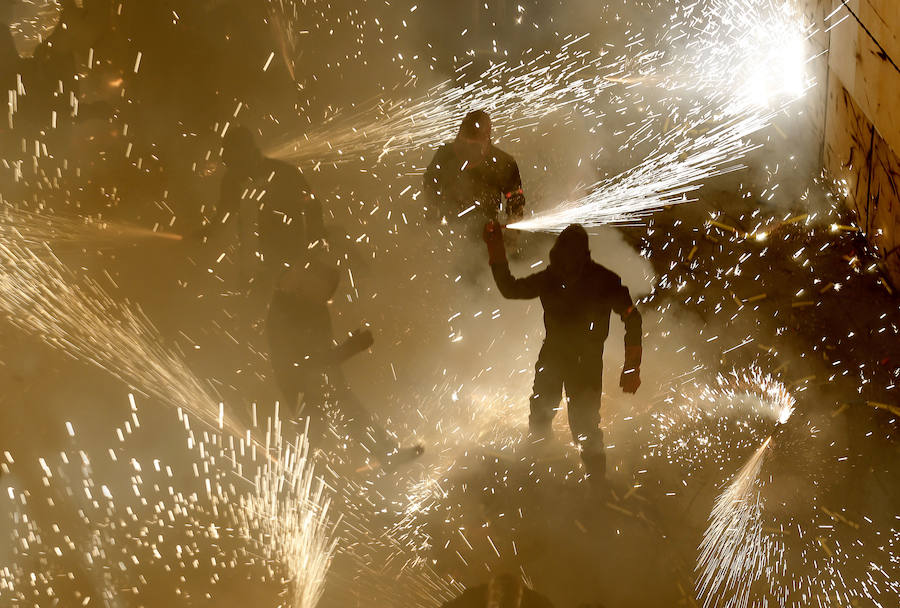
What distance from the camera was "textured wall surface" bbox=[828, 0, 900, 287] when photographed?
3.78 feet

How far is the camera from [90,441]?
4.95ft

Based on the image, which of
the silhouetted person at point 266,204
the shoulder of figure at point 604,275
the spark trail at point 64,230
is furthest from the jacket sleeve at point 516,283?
the spark trail at point 64,230

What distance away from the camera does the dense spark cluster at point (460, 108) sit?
161 centimetres

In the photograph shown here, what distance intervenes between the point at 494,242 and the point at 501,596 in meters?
0.89

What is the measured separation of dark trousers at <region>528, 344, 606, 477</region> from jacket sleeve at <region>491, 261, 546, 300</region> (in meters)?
0.15

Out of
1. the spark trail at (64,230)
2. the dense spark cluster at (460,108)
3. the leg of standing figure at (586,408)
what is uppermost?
the spark trail at (64,230)

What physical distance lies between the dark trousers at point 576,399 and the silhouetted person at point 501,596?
1.05 feet

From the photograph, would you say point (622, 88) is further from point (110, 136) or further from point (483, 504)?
point (110, 136)

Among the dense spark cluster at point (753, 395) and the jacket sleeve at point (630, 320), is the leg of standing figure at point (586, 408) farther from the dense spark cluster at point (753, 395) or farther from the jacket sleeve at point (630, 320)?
the dense spark cluster at point (753, 395)

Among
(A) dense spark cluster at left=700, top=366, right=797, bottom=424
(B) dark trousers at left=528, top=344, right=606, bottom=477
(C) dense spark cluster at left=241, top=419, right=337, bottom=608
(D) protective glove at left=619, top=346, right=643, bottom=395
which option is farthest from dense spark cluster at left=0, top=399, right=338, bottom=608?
(A) dense spark cluster at left=700, top=366, right=797, bottom=424

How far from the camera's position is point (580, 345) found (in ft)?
4.66

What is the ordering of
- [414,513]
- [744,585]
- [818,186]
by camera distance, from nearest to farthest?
[744,585], [414,513], [818,186]

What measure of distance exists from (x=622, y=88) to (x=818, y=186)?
0.61 metres

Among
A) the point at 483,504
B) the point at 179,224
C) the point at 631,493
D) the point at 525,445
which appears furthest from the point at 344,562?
the point at 179,224
